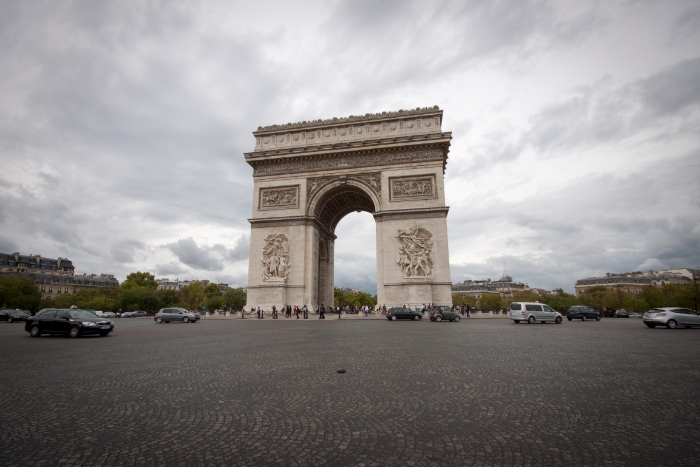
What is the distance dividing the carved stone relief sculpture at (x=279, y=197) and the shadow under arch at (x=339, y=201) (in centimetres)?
152

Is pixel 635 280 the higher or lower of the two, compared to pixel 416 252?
higher

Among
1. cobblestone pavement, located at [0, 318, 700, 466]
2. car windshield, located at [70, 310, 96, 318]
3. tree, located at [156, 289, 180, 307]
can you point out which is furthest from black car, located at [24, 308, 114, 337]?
tree, located at [156, 289, 180, 307]

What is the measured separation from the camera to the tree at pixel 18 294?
49.8 meters

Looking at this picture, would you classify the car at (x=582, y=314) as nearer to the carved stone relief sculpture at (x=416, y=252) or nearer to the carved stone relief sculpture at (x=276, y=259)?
the carved stone relief sculpture at (x=416, y=252)

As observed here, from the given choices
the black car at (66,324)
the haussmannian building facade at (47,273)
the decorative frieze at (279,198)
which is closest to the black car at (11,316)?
the decorative frieze at (279,198)

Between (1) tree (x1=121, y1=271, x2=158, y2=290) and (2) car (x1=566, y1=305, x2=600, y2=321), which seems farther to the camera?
(1) tree (x1=121, y1=271, x2=158, y2=290)

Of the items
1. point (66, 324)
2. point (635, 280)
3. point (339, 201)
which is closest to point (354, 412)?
point (66, 324)

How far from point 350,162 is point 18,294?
52.0 metres

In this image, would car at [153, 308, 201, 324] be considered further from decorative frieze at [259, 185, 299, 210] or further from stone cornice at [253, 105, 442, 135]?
stone cornice at [253, 105, 442, 135]

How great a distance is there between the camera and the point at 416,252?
2783 cm

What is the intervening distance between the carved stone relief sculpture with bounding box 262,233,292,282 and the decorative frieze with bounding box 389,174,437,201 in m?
9.71

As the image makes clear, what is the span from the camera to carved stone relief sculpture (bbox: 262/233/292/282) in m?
29.8

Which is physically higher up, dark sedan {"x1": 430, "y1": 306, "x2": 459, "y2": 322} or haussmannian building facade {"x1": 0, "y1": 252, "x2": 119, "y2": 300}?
haussmannian building facade {"x1": 0, "y1": 252, "x2": 119, "y2": 300}

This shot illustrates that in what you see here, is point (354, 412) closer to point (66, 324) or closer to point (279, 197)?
point (66, 324)
